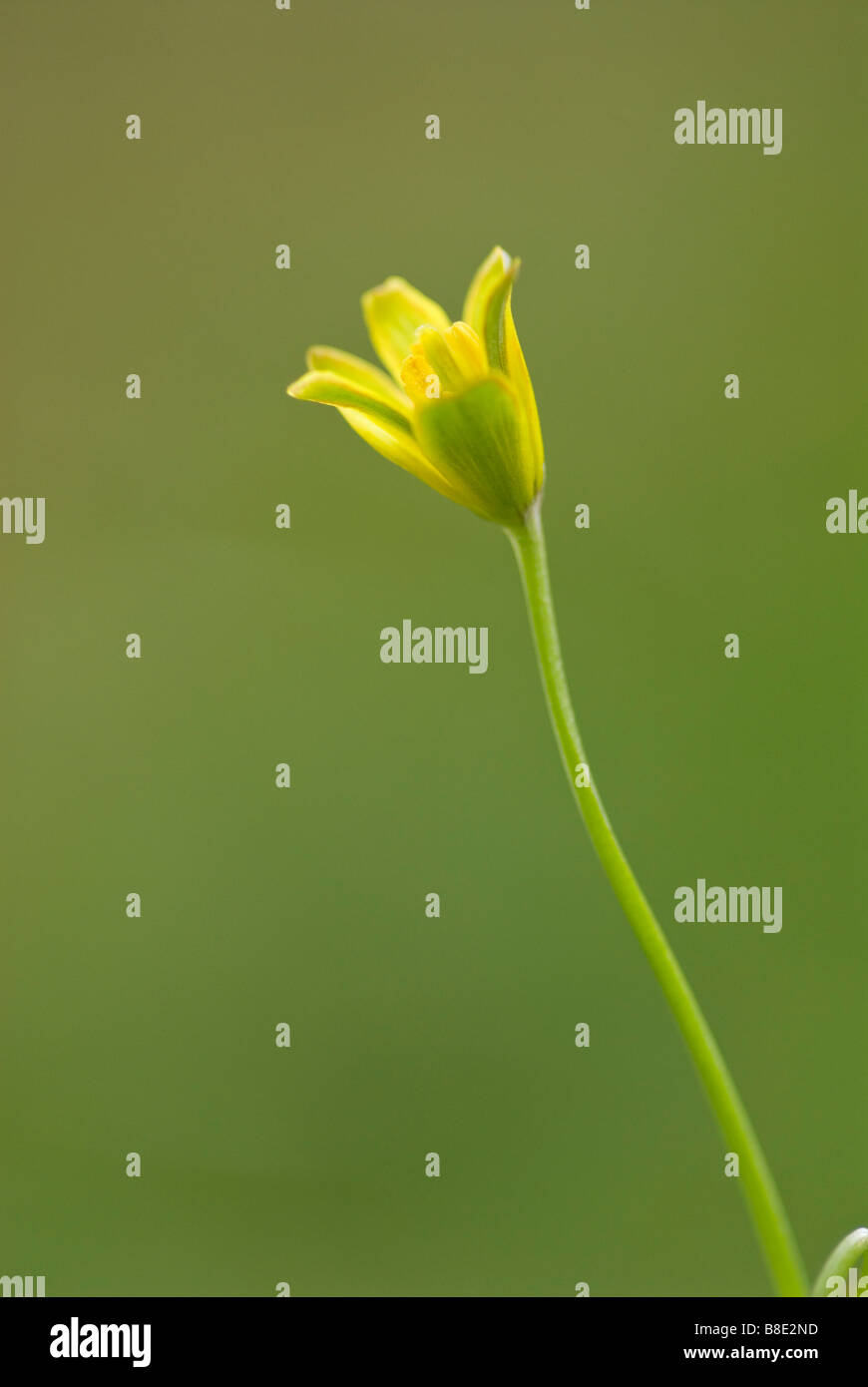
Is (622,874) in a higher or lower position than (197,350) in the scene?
lower

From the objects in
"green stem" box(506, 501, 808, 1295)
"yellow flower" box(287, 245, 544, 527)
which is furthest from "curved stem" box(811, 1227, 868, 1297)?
"yellow flower" box(287, 245, 544, 527)

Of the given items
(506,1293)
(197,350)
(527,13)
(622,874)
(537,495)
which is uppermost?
(527,13)

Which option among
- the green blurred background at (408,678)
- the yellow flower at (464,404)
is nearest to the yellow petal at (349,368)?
the yellow flower at (464,404)

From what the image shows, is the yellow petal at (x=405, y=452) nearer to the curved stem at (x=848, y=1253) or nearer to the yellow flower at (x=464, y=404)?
the yellow flower at (x=464, y=404)

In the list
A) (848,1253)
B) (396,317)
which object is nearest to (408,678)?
(396,317)

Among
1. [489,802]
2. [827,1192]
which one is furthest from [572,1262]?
[489,802]

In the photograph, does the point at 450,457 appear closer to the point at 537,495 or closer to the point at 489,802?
the point at 537,495

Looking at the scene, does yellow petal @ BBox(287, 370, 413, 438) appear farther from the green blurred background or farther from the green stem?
the green blurred background
